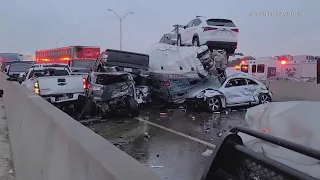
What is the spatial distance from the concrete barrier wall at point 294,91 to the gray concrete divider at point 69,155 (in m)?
17.5

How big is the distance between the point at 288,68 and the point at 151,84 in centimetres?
1317

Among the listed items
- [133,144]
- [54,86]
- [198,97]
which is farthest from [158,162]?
[198,97]

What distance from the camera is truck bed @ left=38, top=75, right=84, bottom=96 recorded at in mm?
13001

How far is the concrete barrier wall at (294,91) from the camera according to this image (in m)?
19.9

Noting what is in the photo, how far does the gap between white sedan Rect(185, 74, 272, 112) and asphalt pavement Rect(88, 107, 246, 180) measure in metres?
0.46

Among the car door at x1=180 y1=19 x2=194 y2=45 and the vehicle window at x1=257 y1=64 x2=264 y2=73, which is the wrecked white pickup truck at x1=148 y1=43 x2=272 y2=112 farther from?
the vehicle window at x1=257 y1=64 x2=264 y2=73

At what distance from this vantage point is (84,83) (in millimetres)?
14086

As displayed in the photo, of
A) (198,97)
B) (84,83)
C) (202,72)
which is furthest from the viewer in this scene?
(202,72)

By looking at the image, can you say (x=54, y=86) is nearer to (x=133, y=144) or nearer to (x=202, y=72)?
(x=133, y=144)

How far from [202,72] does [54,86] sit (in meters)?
6.79

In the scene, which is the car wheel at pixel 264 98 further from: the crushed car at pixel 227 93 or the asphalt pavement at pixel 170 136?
the asphalt pavement at pixel 170 136

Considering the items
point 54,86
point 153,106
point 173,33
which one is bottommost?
point 153,106

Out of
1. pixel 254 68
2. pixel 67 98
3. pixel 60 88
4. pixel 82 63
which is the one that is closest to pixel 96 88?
pixel 67 98

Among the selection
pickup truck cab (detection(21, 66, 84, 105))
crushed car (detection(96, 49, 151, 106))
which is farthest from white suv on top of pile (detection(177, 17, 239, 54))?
pickup truck cab (detection(21, 66, 84, 105))
